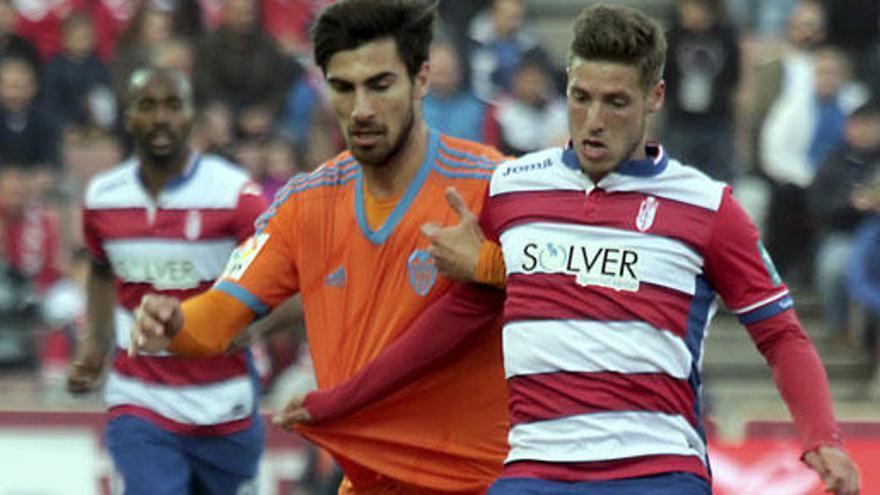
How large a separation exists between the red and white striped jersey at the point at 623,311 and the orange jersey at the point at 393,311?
25.7 inches

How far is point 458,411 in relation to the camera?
21.2ft

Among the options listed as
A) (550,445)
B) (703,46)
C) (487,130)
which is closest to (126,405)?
(550,445)

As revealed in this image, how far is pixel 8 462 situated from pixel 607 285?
22.0ft

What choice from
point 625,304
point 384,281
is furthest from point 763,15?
point 625,304

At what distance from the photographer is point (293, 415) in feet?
21.0

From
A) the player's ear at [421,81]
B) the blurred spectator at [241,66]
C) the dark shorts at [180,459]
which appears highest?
the blurred spectator at [241,66]

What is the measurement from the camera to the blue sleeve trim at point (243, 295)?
21.2 feet

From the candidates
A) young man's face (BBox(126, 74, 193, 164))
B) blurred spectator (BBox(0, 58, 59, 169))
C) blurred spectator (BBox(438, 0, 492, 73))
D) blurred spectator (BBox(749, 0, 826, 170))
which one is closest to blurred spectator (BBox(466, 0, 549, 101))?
blurred spectator (BBox(438, 0, 492, 73))

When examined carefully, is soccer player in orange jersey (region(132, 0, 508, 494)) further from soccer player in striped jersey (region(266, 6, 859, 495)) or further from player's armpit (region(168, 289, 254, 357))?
soccer player in striped jersey (region(266, 6, 859, 495))

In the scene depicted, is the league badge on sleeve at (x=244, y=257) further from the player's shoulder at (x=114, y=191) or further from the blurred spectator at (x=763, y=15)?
the blurred spectator at (x=763, y=15)

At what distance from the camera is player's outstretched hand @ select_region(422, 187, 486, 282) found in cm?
600

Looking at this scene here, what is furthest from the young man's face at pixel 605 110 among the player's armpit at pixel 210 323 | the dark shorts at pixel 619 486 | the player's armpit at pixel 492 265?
the player's armpit at pixel 210 323

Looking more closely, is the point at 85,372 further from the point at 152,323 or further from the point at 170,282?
the point at 152,323

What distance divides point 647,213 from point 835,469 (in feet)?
2.75
